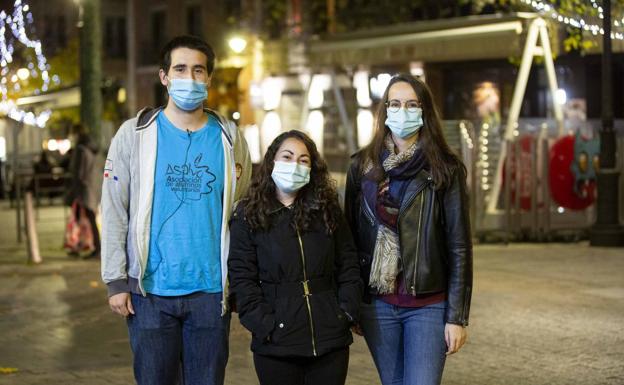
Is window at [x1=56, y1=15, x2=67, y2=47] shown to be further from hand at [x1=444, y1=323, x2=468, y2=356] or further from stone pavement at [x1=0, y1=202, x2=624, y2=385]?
hand at [x1=444, y1=323, x2=468, y2=356]

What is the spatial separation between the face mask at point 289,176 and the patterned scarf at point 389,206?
0.30 m

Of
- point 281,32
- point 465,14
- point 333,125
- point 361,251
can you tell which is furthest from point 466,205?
point 281,32

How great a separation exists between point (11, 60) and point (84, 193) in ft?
69.5

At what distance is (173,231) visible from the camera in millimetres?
4988

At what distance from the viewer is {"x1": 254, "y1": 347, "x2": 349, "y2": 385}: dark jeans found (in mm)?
4852

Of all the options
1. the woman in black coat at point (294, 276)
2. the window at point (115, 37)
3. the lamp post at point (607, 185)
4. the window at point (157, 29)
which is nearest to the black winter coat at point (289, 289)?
the woman in black coat at point (294, 276)

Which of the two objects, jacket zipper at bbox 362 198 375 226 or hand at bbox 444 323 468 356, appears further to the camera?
jacket zipper at bbox 362 198 375 226

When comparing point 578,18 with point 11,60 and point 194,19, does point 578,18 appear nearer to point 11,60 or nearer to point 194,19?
point 11,60

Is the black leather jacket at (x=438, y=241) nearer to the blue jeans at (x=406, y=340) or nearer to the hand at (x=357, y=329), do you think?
the blue jeans at (x=406, y=340)

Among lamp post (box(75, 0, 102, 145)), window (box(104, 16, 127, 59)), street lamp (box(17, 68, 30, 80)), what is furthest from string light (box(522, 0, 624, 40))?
window (box(104, 16, 127, 59))

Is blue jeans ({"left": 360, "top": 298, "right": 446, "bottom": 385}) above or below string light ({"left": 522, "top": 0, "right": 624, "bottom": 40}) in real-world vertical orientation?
below

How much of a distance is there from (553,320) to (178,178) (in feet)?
19.9

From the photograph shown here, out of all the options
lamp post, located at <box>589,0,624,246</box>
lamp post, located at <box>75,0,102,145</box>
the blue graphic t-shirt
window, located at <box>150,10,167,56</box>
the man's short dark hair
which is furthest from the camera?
window, located at <box>150,10,167,56</box>

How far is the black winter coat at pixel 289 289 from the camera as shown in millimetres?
4777
